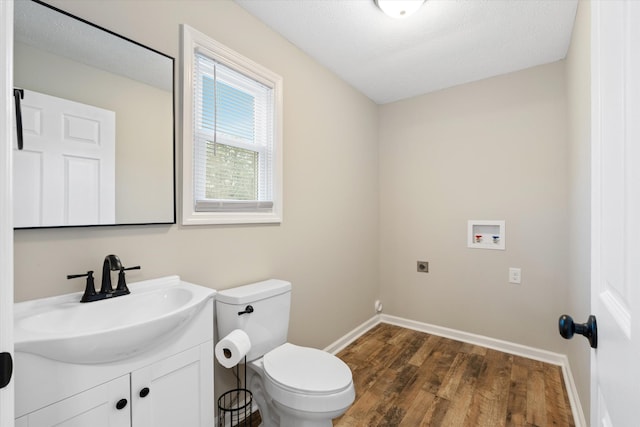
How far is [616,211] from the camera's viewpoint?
0.54 meters

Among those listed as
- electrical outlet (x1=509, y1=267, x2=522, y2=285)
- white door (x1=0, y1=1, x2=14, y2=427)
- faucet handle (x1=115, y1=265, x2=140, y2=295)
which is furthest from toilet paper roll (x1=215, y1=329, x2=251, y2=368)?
electrical outlet (x1=509, y1=267, x2=522, y2=285)

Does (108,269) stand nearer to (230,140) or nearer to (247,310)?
(247,310)

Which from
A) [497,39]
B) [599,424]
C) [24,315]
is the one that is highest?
[497,39]

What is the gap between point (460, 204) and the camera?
8.87ft

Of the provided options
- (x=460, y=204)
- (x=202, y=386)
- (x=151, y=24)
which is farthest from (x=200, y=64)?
(x=460, y=204)

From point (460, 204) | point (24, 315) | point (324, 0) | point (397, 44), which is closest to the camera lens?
point (24, 315)

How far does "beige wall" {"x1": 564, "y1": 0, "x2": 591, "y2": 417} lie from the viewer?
149 centimetres

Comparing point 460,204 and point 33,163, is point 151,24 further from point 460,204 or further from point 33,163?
point 460,204

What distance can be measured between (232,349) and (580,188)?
2.05 meters

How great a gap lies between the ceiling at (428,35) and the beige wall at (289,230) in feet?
0.55

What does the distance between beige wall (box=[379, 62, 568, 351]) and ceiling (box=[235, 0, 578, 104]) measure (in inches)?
11.5

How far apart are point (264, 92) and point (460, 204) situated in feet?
6.38

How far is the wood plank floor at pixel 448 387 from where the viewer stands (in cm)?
171

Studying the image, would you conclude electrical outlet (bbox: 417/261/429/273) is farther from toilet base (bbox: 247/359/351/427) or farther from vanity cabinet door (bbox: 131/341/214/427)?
vanity cabinet door (bbox: 131/341/214/427)
